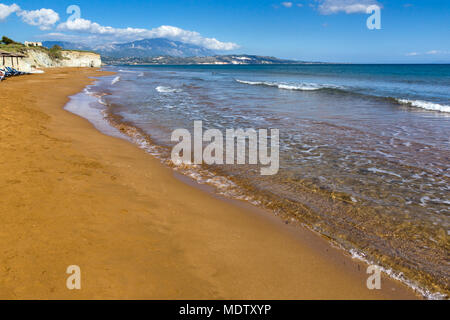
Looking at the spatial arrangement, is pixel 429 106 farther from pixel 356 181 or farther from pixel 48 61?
pixel 48 61

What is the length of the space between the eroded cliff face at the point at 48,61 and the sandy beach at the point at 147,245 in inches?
2118

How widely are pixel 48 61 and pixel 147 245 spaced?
9796 centimetres

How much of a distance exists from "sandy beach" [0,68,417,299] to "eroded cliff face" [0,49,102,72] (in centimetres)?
5379

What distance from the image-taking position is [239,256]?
3.85 m

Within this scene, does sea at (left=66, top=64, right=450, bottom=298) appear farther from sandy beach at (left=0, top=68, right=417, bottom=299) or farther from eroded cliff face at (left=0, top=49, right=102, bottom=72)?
eroded cliff face at (left=0, top=49, right=102, bottom=72)

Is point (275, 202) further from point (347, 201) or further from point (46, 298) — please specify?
point (46, 298)

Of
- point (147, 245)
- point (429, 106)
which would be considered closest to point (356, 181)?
point (147, 245)

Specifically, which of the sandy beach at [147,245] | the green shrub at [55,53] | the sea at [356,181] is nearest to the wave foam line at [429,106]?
the sea at [356,181]

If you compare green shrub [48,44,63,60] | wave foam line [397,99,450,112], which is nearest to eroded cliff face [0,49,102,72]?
green shrub [48,44,63,60]

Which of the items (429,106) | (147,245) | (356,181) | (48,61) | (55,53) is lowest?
(147,245)

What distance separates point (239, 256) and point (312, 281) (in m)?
1.03

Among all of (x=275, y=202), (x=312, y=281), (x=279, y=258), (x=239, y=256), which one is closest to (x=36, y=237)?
(x=239, y=256)

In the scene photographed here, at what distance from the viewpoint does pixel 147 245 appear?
3.85 metres

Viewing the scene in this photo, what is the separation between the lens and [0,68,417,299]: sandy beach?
3121 mm
